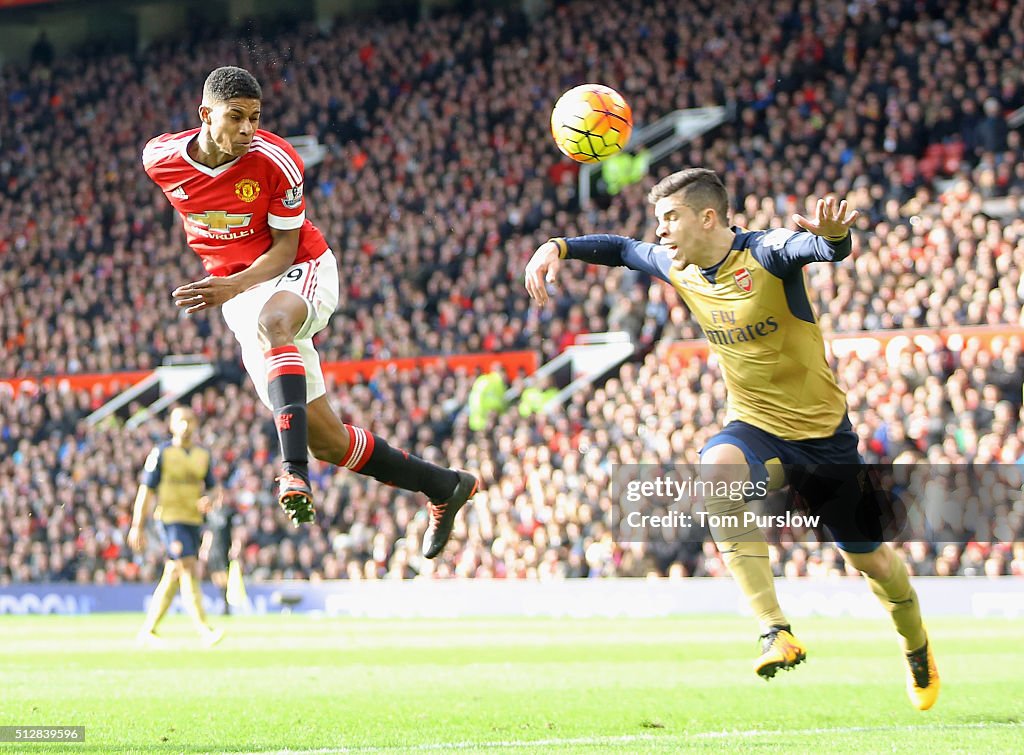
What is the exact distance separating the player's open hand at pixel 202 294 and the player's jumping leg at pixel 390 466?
0.87 metres

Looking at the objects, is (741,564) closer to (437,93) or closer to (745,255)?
(745,255)

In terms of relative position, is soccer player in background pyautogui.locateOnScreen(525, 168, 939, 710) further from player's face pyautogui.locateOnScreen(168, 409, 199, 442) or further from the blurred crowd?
the blurred crowd

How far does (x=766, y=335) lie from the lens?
23.6ft

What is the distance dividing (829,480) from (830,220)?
1.53 metres

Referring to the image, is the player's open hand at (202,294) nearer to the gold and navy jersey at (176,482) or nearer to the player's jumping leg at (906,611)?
the player's jumping leg at (906,611)

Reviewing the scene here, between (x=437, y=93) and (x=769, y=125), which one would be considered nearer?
(x=769, y=125)

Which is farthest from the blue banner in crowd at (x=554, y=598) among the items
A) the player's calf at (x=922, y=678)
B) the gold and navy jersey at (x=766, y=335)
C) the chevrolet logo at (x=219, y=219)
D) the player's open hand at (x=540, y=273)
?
the chevrolet logo at (x=219, y=219)

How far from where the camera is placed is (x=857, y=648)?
1304 cm

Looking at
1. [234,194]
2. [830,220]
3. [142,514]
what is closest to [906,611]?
[830,220]

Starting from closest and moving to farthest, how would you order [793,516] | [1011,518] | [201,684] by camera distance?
[201,684], [1011,518], [793,516]

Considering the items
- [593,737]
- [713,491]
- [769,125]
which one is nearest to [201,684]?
[593,737]

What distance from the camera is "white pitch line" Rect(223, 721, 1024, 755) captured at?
6.64 m

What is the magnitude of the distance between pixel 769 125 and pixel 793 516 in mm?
10602

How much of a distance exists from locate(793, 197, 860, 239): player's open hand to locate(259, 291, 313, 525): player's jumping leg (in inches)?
99.1
